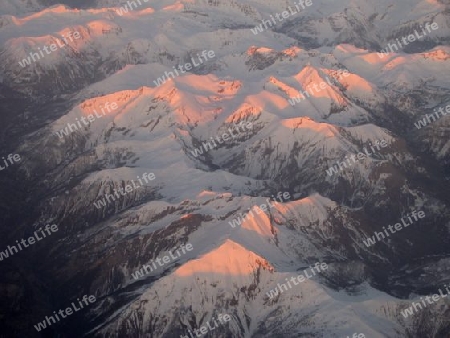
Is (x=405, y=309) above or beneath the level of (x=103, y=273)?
beneath

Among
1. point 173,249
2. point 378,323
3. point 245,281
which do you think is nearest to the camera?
point 378,323

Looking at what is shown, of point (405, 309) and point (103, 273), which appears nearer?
point (405, 309)

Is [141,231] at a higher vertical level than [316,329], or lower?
higher

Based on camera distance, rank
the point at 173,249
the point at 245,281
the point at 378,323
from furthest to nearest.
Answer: the point at 173,249 → the point at 245,281 → the point at 378,323

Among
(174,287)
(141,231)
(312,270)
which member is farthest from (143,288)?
(312,270)

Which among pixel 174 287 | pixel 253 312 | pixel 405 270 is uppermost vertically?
pixel 174 287

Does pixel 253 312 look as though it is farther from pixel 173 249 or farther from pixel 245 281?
pixel 173 249

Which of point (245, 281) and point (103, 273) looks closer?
point (245, 281)

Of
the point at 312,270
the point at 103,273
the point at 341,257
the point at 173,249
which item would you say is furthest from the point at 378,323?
the point at 103,273

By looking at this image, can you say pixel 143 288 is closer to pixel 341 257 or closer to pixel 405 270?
pixel 341 257
